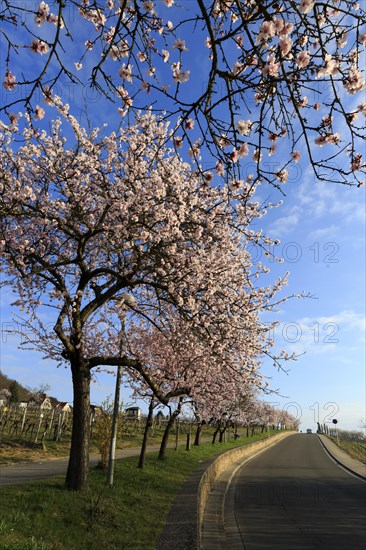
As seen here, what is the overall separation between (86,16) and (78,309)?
7060 millimetres

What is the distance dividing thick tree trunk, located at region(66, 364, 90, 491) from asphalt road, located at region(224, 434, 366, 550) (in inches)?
138

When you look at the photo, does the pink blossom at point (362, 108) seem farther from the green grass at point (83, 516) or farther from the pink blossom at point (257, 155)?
the green grass at point (83, 516)

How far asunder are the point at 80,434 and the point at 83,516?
2322mm

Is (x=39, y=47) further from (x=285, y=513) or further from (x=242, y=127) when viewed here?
(x=285, y=513)

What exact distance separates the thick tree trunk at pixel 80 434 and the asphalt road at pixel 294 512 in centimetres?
350

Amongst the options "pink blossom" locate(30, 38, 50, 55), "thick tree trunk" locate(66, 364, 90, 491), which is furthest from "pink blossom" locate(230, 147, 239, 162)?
"thick tree trunk" locate(66, 364, 90, 491)

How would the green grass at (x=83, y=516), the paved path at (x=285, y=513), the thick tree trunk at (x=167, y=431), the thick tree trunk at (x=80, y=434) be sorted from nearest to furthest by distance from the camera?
the green grass at (x=83, y=516) → the paved path at (x=285, y=513) → the thick tree trunk at (x=80, y=434) → the thick tree trunk at (x=167, y=431)

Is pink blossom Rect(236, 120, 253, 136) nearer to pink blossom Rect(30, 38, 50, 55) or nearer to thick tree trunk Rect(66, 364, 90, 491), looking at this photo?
pink blossom Rect(30, 38, 50, 55)

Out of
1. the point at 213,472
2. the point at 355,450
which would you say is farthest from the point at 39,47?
the point at 355,450

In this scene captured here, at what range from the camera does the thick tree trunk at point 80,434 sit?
32.9 ft

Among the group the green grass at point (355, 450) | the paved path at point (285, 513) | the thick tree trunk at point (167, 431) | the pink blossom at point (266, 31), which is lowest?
the green grass at point (355, 450)

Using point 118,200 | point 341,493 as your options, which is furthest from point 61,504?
point 341,493

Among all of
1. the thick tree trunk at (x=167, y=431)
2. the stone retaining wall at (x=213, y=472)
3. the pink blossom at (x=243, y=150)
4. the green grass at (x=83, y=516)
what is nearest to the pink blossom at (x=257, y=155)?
the pink blossom at (x=243, y=150)

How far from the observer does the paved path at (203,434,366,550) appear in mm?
9852
